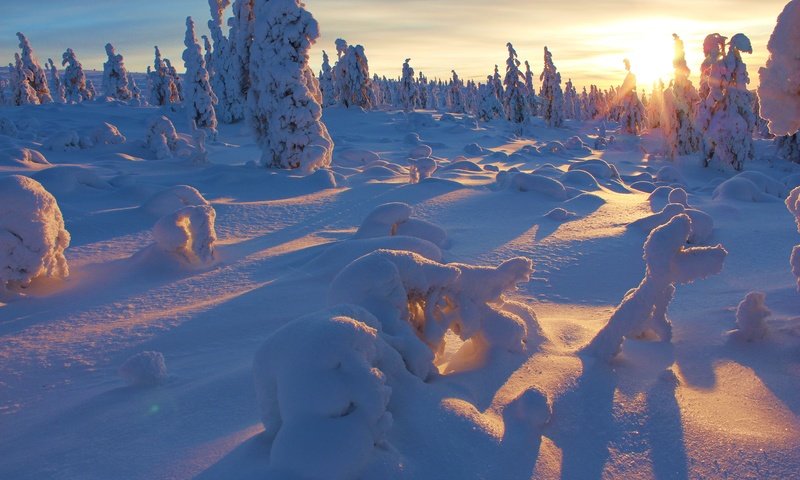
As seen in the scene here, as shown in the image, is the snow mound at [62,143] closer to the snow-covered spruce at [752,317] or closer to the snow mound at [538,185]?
the snow mound at [538,185]

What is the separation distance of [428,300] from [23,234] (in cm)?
468

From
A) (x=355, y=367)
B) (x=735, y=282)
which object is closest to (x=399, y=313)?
(x=355, y=367)

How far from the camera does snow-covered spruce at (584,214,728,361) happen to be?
10.7 ft

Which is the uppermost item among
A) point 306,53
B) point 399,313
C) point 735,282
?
point 306,53

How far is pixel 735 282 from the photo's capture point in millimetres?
5316

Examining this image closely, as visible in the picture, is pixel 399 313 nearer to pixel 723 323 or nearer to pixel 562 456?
pixel 562 456

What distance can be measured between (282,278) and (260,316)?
45.9 inches

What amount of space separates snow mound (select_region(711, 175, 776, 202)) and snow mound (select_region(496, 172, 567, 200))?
3.04m

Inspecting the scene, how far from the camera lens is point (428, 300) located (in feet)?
10.6

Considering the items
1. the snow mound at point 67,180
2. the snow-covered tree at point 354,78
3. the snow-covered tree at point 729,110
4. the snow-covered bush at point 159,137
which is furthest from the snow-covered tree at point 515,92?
the snow mound at point 67,180

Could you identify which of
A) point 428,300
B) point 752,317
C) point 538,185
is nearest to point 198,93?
point 538,185

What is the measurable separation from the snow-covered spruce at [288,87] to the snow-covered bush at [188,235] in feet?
25.2

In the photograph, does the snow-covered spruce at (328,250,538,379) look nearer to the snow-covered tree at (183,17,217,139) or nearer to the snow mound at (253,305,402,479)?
the snow mound at (253,305,402,479)

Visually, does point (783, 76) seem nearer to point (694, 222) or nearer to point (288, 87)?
point (694, 222)
